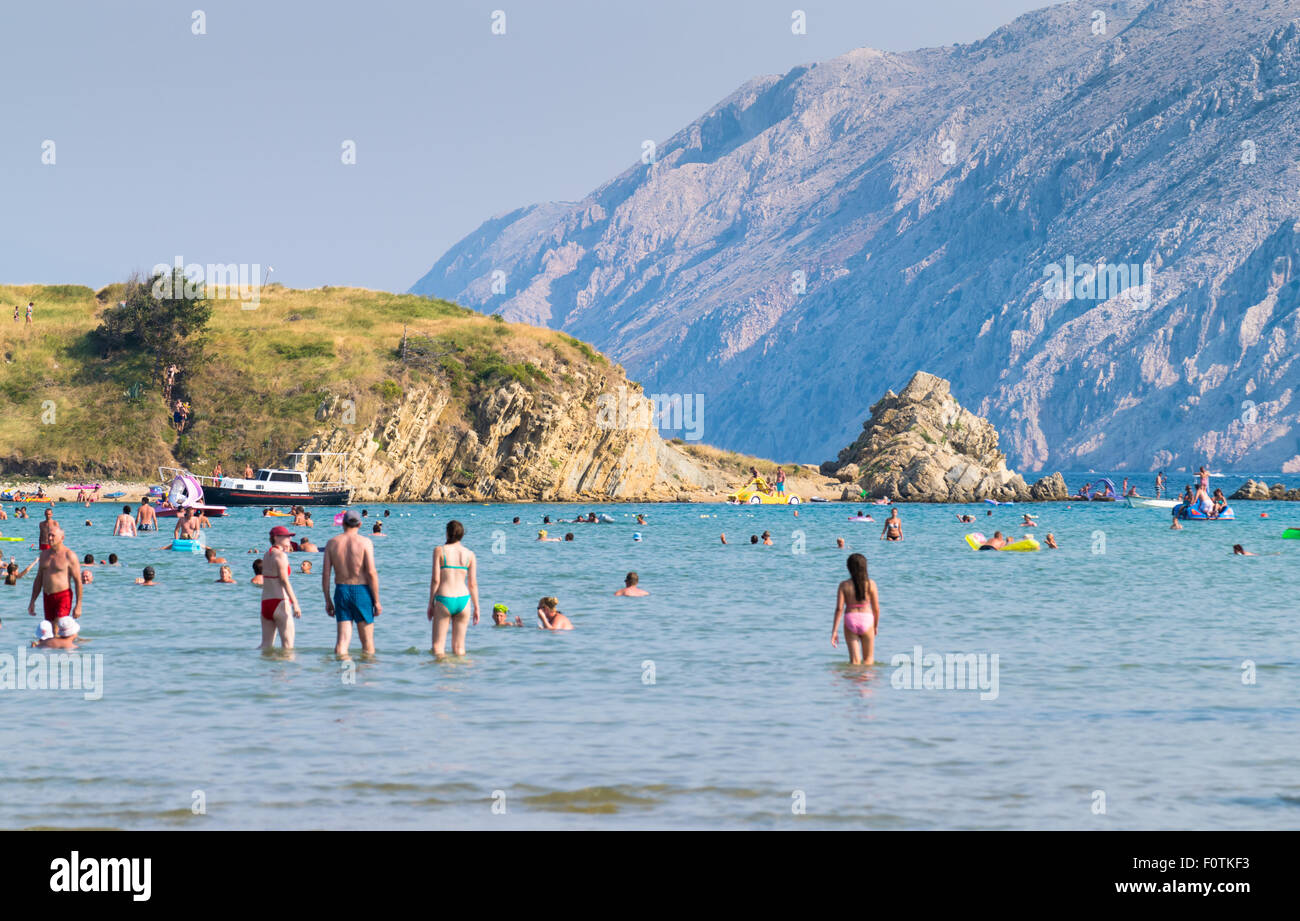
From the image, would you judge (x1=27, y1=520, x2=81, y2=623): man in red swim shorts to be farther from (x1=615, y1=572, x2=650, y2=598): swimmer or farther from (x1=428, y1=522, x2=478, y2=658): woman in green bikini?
(x1=615, y1=572, x2=650, y2=598): swimmer

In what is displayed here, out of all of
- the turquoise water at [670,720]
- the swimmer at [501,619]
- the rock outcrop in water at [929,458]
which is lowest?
the turquoise water at [670,720]

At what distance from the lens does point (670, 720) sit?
54.2 ft

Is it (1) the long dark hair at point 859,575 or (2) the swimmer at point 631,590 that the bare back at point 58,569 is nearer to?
(1) the long dark hair at point 859,575

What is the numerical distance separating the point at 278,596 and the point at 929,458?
111 meters

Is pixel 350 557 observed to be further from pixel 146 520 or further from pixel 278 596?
pixel 146 520

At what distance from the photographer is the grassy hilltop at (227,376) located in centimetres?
10544

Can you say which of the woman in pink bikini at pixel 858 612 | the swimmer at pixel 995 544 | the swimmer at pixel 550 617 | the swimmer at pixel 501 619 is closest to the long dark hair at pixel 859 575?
the woman in pink bikini at pixel 858 612

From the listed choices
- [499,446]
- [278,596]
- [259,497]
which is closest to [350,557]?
[278,596]

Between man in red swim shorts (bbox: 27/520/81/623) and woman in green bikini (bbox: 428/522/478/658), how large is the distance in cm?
538

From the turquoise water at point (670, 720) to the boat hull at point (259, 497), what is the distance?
51679 millimetres

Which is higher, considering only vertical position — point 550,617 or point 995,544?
point 995,544

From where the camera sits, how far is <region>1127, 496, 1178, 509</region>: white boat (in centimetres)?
10788
